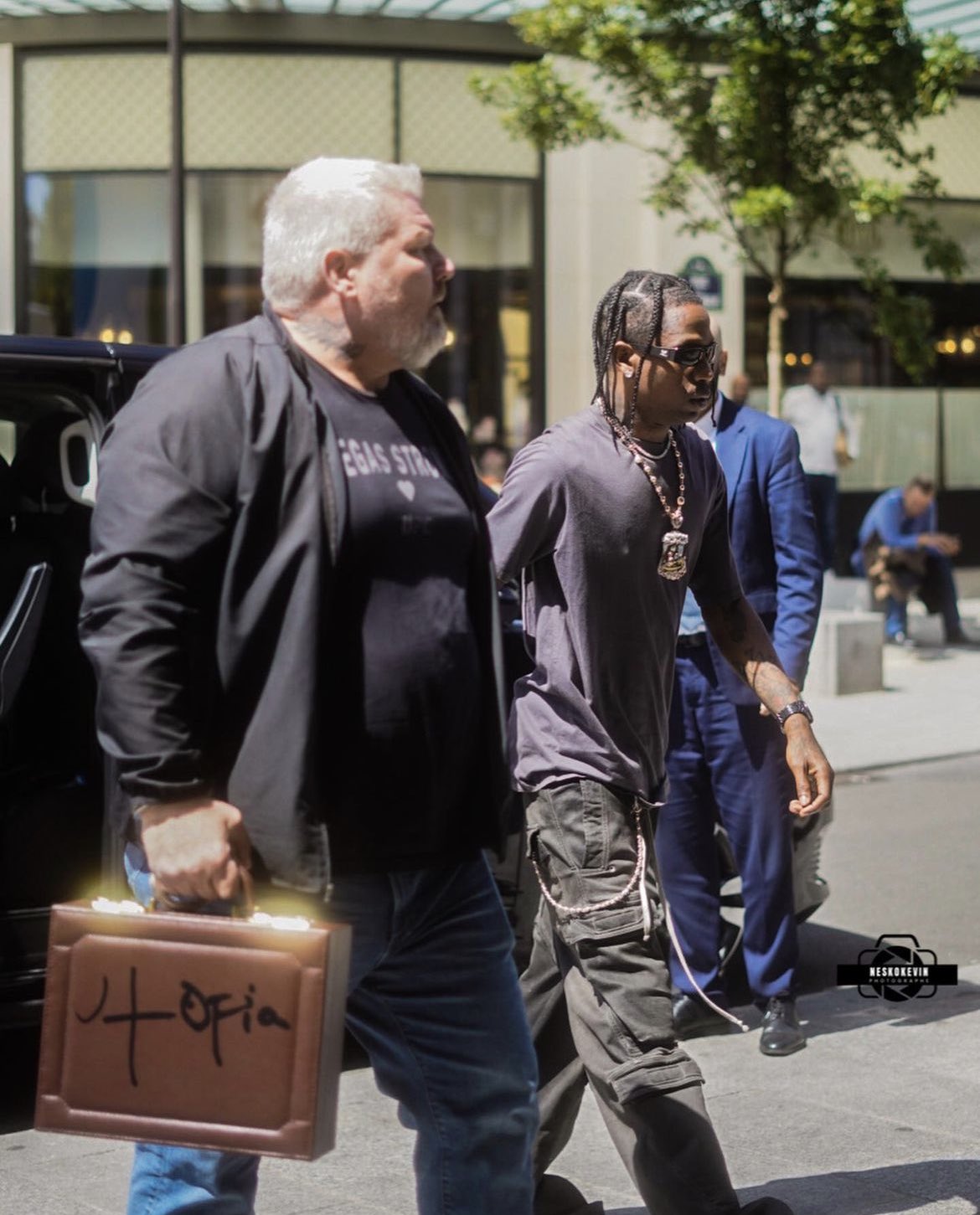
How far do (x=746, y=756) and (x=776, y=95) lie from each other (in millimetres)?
9593

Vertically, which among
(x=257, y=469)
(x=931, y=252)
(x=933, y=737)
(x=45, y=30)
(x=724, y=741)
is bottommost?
(x=933, y=737)

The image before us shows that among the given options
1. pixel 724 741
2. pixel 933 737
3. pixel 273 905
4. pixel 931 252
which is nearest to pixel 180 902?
pixel 273 905

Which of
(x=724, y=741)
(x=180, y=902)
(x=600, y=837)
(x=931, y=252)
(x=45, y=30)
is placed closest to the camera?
(x=180, y=902)

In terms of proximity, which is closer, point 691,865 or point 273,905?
point 273,905

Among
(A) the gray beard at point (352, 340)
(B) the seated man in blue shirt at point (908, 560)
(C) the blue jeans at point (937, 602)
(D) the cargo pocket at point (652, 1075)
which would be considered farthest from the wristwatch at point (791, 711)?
(C) the blue jeans at point (937, 602)

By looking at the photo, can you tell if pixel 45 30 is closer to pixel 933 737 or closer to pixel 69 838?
pixel 933 737

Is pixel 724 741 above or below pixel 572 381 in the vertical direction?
below

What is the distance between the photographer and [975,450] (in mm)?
21375

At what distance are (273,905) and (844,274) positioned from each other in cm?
1866

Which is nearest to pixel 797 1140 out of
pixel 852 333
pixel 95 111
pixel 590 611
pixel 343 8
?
pixel 590 611

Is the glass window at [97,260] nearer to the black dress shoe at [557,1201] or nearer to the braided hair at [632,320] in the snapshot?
the braided hair at [632,320]

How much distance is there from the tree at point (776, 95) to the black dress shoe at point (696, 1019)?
9031 millimetres

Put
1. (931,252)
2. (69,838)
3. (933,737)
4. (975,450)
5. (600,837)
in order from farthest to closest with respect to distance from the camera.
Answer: (975,450) < (931,252) < (933,737) < (69,838) < (600,837)

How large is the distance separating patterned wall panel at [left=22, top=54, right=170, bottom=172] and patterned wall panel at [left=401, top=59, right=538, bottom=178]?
2341 millimetres
